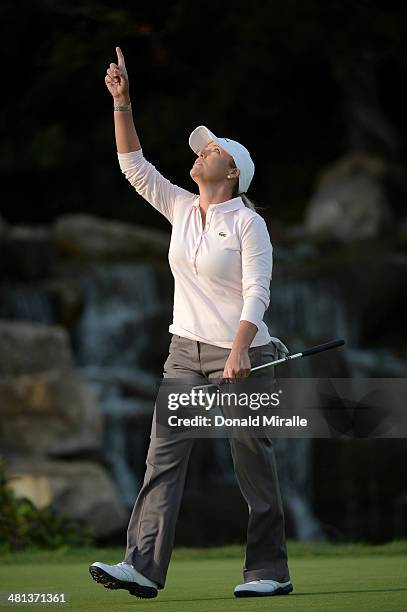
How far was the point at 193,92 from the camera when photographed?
23.1 meters

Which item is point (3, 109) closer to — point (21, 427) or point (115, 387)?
point (115, 387)

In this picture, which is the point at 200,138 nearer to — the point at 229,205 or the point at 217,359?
the point at 229,205

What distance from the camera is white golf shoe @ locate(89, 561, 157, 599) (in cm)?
492

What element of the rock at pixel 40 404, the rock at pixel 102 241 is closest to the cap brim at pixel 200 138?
the rock at pixel 40 404

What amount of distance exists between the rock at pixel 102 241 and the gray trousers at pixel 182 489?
14.2 meters

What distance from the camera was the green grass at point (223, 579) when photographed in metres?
4.80

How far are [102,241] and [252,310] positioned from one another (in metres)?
14.8

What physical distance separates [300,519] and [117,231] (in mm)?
6704

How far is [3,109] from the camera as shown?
22594 millimetres

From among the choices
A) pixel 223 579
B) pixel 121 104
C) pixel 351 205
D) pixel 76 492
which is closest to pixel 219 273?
pixel 121 104

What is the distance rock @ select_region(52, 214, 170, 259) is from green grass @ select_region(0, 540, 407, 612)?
11.2 meters

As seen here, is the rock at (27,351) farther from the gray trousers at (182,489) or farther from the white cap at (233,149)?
the gray trousers at (182,489)

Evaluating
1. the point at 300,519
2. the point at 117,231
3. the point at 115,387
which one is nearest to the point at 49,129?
the point at 117,231

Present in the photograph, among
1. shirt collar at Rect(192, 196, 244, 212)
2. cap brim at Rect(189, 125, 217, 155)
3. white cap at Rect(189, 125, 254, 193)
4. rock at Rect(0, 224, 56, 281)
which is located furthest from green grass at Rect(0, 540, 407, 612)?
rock at Rect(0, 224, 56, 281)
